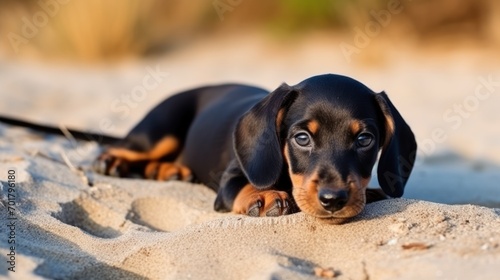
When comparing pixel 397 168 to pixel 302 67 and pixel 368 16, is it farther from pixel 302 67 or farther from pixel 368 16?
pixel 368 16

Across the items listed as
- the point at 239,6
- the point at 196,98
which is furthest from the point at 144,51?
the point at 196,98

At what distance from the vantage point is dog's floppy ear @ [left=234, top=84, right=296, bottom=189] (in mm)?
4688

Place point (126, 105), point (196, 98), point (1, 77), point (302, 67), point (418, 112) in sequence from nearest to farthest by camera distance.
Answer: point (196, 98) < point (418, 112) < point (126, 105) < point (1, 77) < point (302, 67)

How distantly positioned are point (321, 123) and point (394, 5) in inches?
353

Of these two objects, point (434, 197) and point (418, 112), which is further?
point (418, 112)

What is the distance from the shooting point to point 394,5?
42.7 ft

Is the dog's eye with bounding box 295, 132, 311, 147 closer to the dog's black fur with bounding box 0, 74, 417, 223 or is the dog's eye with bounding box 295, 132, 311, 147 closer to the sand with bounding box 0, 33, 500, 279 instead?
the dog's black fur with bounding box 0, 74, 417, 223

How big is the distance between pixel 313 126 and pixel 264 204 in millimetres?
547

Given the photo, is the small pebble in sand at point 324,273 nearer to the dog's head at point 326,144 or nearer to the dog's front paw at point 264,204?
Answer: the dog's head at point 326,144

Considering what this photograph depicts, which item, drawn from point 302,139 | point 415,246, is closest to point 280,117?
point 302,139

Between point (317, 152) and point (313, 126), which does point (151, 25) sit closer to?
point (313, 126)

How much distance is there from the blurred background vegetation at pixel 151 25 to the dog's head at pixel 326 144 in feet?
26.9

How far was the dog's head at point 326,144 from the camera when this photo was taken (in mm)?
4191

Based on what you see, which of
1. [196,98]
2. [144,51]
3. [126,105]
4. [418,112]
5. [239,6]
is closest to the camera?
[196,98]
